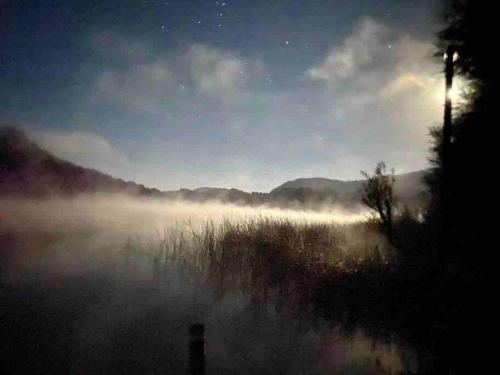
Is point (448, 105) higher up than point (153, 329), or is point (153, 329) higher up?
point (448, 105)

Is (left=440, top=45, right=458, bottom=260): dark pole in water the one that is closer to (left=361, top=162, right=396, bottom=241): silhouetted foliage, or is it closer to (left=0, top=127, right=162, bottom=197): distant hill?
(left=361, top=162, right=396, bottom=241): silhouetted foliage

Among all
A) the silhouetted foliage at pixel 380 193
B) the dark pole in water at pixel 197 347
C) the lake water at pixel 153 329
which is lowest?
the lake water at pixel 153 329

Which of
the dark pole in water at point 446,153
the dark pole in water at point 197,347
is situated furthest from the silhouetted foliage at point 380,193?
the dark pole in water at point 197,347

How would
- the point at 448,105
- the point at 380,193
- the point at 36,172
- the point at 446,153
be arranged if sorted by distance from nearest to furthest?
the point at 446,153 → the point at 448,105 → the point at 380,193 → the point at 36,172

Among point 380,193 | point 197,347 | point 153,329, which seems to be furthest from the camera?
point 380,193

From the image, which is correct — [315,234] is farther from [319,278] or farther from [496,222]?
[496,222]

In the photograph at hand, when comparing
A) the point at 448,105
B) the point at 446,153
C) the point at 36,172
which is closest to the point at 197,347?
the point at 446,153

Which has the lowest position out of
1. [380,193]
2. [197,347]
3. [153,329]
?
[153,329]

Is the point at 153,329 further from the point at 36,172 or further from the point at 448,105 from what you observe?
the point at 36,172

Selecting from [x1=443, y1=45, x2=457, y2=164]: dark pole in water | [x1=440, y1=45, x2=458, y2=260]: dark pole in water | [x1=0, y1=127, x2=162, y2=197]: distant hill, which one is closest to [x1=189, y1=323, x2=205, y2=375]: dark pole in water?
[x1=440, y1=45, x2=458, y2=260]: dark pole in water

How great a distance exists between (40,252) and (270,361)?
65.4 ft

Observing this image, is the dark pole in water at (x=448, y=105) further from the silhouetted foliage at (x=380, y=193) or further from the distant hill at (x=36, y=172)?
the distant hill at (x=36, y=172)

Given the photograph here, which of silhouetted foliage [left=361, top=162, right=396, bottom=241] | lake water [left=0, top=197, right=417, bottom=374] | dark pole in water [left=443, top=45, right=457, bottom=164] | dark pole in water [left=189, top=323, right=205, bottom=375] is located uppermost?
dark pole in water [left=443, top=45, right=457, bottom=164]

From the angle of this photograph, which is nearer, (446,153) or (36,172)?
(446,153)
